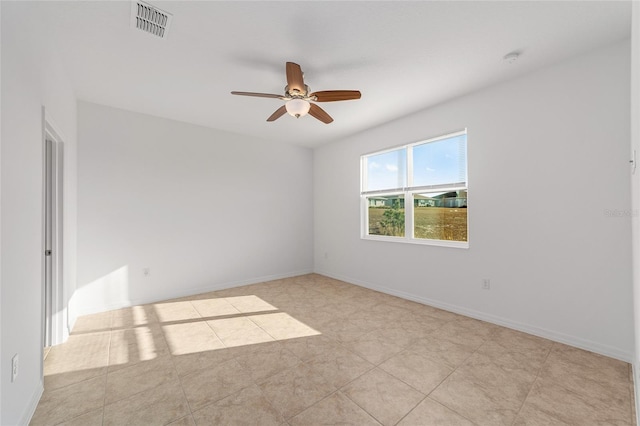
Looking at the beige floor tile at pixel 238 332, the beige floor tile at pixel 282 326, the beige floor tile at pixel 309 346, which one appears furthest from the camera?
the beige floor tile at pixel 282 326

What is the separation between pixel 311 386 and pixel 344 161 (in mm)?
3864

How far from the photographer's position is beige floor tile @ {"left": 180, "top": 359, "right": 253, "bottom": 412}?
180cm

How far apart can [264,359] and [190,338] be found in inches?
36.9

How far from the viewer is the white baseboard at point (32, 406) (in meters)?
1.54

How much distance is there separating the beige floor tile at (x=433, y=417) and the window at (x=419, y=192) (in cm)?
213

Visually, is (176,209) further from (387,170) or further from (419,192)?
(419,192)

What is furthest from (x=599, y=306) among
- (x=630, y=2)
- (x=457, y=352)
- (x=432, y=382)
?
(x=630, y=2)

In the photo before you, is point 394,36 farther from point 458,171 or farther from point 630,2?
point 458,171

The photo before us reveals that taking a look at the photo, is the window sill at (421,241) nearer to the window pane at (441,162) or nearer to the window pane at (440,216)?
the window pane at (440,216)

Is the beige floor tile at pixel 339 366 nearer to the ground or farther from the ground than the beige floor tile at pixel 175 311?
farther from the ground

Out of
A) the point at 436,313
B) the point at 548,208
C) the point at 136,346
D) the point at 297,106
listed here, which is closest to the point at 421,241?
the point at 436,313

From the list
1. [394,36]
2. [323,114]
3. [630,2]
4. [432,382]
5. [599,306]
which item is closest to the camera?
[630,2]

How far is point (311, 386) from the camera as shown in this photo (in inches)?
75.5

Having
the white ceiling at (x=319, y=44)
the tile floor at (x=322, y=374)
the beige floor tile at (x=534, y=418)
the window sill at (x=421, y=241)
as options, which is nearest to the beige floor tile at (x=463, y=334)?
the tile floor at (x=322, y=374)
